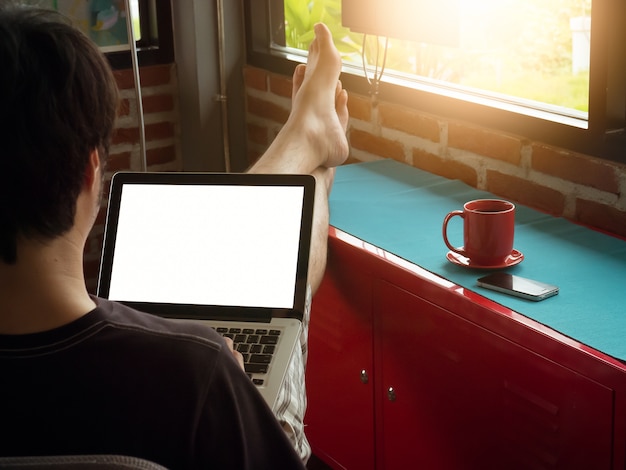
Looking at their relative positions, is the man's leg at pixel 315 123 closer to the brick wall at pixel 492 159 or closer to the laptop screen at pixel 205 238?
the brick wall at pixel 492 159

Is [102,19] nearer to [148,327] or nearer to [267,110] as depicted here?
[267,110]

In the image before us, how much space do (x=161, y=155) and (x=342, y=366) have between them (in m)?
1.14

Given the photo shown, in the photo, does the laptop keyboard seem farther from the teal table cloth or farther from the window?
the window

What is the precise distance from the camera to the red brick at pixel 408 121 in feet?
6.54

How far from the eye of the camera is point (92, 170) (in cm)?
89

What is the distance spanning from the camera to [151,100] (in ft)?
8.45

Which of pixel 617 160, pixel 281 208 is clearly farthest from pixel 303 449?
pixel 617 160

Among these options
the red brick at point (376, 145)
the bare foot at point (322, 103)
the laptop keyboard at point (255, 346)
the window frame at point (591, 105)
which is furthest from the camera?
the red brick at point (376, 145)

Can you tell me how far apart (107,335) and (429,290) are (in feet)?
2.29

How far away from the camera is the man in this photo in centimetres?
82

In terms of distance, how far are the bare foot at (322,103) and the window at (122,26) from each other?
2.20ft

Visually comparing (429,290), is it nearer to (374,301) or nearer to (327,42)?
(374,301)

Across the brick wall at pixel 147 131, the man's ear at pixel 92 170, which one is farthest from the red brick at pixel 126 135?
the man's ear at pixel 92 170

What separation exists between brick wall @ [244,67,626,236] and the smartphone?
33 cm
